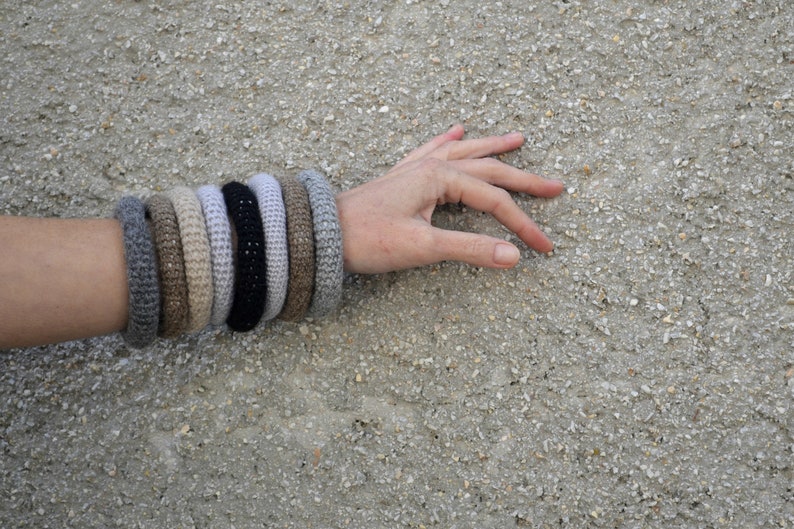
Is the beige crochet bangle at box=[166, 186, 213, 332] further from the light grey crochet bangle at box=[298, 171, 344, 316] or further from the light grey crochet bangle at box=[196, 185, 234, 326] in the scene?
the light grey crochet bangle at box=[298, 171, 344, 316]

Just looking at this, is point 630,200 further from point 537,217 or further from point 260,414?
point 260,414

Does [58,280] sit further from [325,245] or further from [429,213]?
[429,213]

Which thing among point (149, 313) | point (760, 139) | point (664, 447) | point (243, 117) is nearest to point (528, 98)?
point (760, 139)

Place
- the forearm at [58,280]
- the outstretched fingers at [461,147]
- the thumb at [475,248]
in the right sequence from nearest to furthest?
1. the forearm at [58,280]
2. the thumb at [475,248]
3. the outstretched fingers at [461,147]

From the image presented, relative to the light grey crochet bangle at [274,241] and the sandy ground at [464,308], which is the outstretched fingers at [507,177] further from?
the light grey crochet bangle at [274,241]

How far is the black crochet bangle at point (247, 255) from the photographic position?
1.06 metres

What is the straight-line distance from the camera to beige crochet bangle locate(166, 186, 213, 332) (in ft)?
3.37

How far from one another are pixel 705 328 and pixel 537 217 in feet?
1.00

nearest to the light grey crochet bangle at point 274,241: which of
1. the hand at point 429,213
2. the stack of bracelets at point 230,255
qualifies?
the stack of bracelets at point 230,255

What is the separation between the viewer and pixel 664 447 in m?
1.12

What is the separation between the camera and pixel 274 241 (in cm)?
106

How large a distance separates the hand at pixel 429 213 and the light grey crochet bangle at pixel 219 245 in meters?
0.18

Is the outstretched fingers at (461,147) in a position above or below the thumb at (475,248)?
above

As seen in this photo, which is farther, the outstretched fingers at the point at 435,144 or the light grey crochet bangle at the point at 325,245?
the outstretched fingers at the point at 435,144
